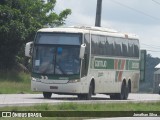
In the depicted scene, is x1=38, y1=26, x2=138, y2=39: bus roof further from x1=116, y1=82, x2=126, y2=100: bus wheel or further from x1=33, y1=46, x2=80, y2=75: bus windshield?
x1=116, y1=82, x2=126, y2=100: bus wheel

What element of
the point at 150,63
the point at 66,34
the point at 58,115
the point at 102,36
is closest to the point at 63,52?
the point at 66,34

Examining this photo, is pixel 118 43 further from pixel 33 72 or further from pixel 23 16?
pixel 23 16

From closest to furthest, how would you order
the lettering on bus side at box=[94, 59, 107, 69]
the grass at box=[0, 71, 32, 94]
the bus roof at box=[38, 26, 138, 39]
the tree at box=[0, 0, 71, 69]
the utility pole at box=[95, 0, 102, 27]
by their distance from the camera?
the bus roof at box=[38, 26, 138, 39], the lettering on bus side at box=[94, 59, 107, 69], the grass at box=[0, 71, 32, 94], the utility pole at box=[95, 0, 102, 27], the tree at box=[0, 0, 71, 69]

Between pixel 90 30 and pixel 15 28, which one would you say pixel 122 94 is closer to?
pixel 90 30

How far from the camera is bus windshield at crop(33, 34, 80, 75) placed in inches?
1453

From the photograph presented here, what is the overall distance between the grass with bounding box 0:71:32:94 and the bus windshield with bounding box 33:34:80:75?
7738 millimetres

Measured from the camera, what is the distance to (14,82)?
53.2 metres

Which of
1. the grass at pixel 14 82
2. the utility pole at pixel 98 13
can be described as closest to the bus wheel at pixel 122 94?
the grass at pixel 14 82

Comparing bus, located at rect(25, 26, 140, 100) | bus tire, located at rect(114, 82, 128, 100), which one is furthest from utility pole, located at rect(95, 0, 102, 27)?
bus, located at rect(25, 26, 140, 100)

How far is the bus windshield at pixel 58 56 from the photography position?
1453 inches

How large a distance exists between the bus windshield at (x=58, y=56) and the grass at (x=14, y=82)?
7.74 meters

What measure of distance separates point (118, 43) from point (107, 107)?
11.6 m

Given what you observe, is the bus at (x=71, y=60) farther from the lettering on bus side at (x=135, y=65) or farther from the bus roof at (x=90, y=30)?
the lettering on bus side at (x=135, y=65)

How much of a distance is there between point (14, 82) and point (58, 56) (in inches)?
658
